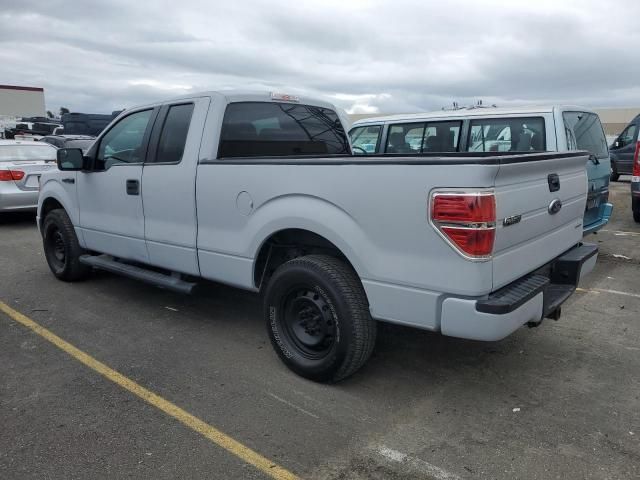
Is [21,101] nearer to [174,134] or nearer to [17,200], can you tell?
[17,200]

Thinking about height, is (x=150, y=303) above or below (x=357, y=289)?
below

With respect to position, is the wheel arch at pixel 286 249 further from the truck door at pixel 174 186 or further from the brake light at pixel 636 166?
the brake light at pixel 636 166

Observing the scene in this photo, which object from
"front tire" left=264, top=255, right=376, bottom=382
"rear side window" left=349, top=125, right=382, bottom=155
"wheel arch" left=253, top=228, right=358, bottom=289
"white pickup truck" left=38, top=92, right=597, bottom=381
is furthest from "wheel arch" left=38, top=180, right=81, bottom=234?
"rear side window" left=349, top=125, right=382, bottom=155

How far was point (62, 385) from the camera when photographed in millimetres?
3570

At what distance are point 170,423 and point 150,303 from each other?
2.40 meters

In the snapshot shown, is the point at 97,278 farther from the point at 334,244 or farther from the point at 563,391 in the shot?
the point at 563,391

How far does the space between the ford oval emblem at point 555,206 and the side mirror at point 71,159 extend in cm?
414

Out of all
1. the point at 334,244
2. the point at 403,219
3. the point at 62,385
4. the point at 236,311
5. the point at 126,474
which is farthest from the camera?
the point at 236,311

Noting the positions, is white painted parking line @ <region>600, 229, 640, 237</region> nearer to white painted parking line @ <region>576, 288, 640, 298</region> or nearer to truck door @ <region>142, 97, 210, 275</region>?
white painted parking line @ <region>576, 288, 640, 298</region>

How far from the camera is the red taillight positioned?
9.43 meters

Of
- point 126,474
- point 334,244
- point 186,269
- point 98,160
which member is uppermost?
point 98,160

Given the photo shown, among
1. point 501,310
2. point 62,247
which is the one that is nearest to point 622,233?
point 501,310

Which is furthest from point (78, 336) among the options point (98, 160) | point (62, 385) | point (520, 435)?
point (520, 435)

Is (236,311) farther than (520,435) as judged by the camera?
Yes
